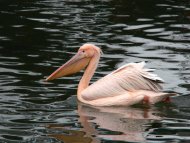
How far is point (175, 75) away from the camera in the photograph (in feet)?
32.8

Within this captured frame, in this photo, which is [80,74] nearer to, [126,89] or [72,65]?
[72,65]

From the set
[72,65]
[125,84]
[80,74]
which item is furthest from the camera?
[80,74]

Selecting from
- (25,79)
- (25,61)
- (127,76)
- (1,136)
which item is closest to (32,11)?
(25,61)

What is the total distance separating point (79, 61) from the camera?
30.2 feet

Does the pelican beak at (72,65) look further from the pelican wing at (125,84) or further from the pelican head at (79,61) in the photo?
the pelican wing at (125,84)

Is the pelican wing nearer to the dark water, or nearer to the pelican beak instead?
the dark water

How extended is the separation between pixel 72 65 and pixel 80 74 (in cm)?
120

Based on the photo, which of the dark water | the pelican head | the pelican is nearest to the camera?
the dark water

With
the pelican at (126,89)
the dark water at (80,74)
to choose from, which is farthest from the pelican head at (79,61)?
the pelican at (126,89)

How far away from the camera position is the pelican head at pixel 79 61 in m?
9.10

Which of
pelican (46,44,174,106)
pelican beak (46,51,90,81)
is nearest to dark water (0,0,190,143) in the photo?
pelican (46,44,174,106)

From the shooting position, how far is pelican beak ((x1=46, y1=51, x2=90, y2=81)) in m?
9.13

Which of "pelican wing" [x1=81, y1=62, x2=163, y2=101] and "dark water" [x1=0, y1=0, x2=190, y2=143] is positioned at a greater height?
"pelican wing" [x1=81, y1=62, x2=163, y2=101]

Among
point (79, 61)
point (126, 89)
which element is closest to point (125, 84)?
point (126, 89)
